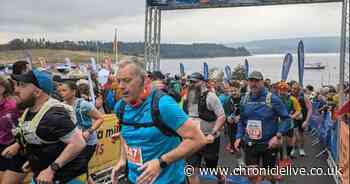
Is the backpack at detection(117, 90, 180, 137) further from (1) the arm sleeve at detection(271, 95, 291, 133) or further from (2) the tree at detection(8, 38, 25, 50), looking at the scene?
(2) the tree at detection(8, 38, 25, 50)

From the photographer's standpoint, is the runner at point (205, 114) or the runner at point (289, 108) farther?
the runner at point (289, 108)

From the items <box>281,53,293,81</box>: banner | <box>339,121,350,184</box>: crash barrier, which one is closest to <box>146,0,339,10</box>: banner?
<box>281,53,293,81</box>: banner

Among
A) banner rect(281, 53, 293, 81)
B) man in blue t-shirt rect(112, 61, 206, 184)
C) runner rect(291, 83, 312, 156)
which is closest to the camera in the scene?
man in blue t-shirt rect(112, 61, 206, 184)

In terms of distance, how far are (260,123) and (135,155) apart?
3270 mm

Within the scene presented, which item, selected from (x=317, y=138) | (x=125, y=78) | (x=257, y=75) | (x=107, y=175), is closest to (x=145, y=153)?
(x=125, y=78)

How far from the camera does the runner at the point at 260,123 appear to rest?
Result: 6.36 m

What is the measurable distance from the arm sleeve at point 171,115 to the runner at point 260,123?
3183mm

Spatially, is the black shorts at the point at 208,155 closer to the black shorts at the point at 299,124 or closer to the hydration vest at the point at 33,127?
the hydration vest at the point at 33,127

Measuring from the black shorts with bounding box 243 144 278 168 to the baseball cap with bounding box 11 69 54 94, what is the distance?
137 inches

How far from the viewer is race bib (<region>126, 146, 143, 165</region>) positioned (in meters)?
3.53

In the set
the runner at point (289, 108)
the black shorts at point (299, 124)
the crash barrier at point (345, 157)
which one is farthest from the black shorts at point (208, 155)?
the black shorts at point (299, 124)

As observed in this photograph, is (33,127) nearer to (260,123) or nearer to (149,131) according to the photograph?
(149,131)

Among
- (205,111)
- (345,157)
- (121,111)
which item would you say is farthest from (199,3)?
(121,111)

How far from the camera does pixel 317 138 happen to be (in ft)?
47.9
